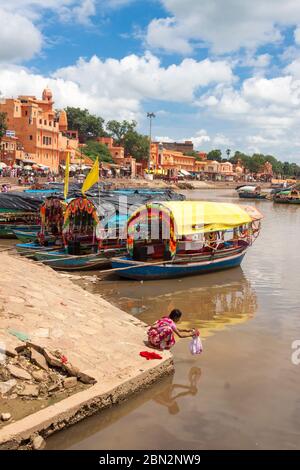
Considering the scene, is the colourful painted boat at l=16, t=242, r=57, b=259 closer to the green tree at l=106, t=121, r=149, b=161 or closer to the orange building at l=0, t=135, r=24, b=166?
the orange building at l=0, t=135, r=24, b=166

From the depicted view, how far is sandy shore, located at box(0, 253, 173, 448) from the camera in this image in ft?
17.1

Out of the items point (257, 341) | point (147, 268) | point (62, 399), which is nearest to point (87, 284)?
point (147, 268)

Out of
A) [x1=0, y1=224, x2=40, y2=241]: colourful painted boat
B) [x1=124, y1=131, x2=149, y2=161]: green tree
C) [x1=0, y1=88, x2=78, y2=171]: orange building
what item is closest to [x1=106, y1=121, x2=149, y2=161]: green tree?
[x1=124, y1=131, x2=149, y2=161]: green tree

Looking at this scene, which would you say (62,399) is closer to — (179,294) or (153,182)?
(179,294)

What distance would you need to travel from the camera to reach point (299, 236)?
89.5 feet

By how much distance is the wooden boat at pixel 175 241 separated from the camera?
45.1 ft

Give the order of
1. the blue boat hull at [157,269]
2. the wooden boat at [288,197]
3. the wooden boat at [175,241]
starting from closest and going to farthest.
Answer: the blue boat hull at [157,269]
the wooden boat at [175,241]
the wooden boat at [288,197]

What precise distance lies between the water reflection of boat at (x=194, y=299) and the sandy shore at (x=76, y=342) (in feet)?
5.32

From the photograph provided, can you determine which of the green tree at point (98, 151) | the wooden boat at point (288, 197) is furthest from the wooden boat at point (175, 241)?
the green tree at point (98, 151)

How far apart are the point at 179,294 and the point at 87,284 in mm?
2692

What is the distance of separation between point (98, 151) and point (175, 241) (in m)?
65.6

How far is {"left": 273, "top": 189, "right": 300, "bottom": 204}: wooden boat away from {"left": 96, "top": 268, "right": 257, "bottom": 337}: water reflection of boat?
45.1 m

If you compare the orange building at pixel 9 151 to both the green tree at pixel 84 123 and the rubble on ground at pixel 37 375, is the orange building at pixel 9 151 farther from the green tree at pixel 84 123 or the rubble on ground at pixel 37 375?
the rubble on ground at pixel 37 375
